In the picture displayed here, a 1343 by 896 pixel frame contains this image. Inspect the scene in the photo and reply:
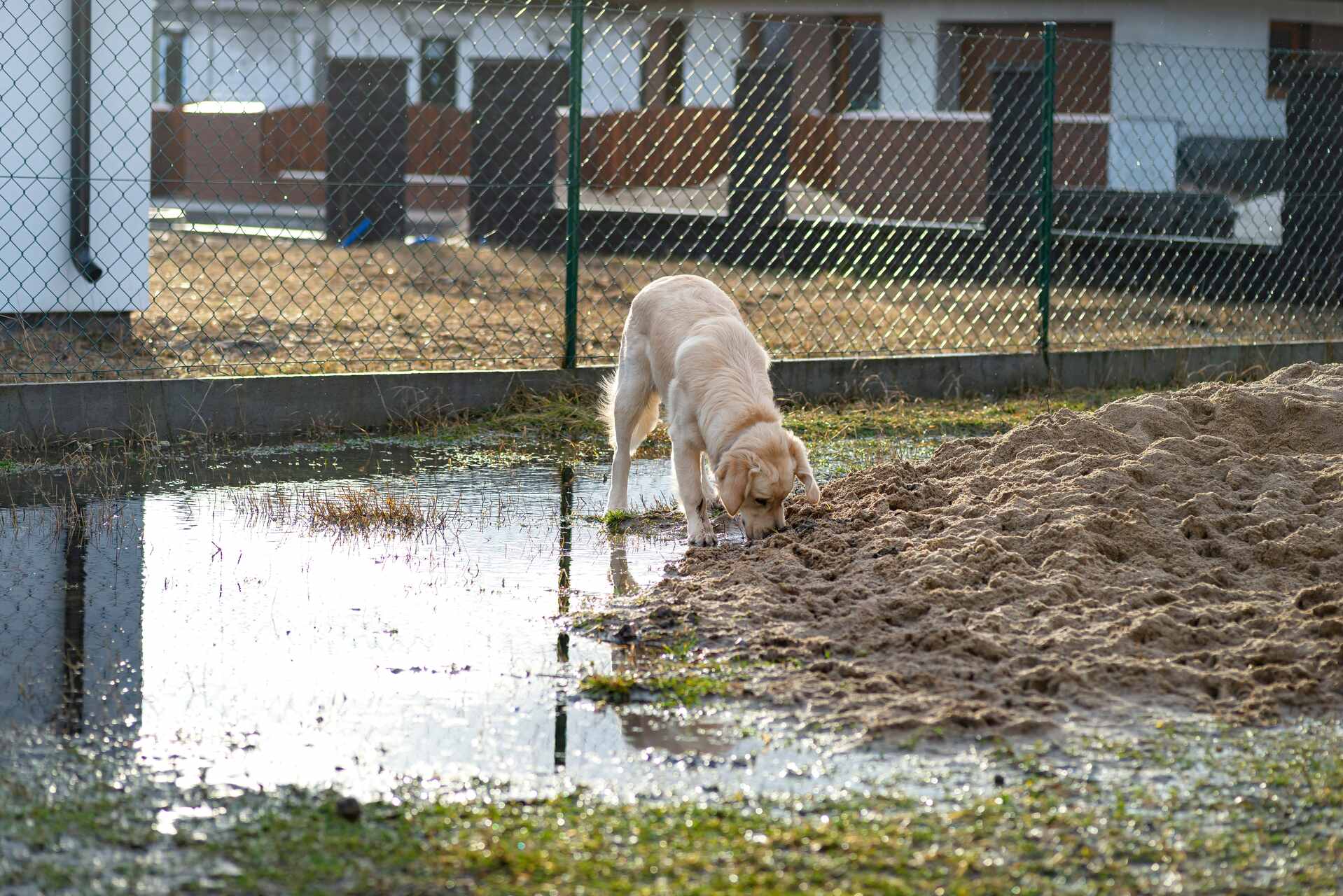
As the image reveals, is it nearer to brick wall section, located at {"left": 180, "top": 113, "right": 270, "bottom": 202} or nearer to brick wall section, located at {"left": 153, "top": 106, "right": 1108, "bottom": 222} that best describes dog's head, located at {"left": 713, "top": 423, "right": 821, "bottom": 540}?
brick wall section, located at {"left": 153, "top": 106, "right": 1108, "bottom": 222}

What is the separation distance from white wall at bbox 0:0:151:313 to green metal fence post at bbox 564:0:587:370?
2589mm

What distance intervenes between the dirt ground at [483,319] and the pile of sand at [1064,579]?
3201 mm

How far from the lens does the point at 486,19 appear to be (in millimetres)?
26547

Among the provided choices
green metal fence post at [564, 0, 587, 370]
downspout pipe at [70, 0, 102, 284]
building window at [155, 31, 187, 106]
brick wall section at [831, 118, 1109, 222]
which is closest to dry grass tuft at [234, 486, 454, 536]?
green metal fence post at [564, 0, 587, 370]

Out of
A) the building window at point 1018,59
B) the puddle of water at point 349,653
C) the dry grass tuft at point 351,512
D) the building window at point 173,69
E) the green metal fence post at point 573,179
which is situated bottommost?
the puddle of water at point 349,653

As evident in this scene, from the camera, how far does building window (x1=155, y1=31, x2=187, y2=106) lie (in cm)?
3145

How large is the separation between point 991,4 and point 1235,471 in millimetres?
17132

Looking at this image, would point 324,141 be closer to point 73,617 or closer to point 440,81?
point 440,81

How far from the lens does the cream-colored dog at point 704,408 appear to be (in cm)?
509

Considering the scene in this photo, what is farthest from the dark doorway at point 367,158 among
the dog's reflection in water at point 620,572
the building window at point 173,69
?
the building window at point 173,69

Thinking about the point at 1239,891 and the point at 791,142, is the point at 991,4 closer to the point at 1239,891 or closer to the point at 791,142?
the point at 791,142

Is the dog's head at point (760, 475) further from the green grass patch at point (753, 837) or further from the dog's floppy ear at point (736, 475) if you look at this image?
the green grass patch at point (753, 837)

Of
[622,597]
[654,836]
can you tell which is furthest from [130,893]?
[622,597]

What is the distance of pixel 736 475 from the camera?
5.03 meters
